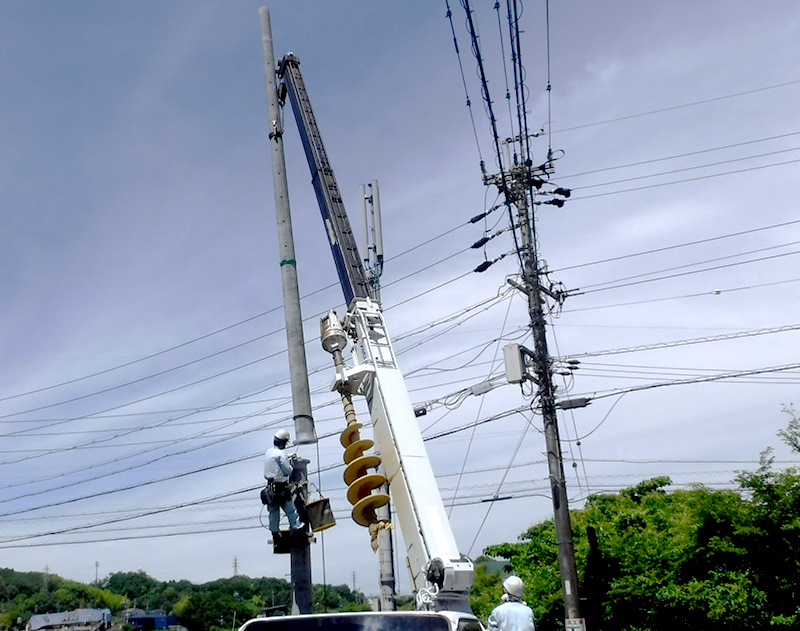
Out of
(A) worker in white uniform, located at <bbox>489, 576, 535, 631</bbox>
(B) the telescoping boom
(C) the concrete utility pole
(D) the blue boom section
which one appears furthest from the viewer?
(C) the concrete utility pole

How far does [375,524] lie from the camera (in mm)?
9117

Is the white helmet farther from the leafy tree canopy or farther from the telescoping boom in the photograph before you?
the leafy tree canopy

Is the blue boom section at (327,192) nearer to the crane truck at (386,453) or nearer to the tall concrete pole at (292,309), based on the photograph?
the crane truck at (386,453)

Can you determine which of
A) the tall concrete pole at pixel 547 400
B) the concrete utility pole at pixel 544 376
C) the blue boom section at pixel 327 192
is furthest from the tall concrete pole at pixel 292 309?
the tall concrete pole at pixel 547 400

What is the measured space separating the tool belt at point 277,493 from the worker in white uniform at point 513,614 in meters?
2.91

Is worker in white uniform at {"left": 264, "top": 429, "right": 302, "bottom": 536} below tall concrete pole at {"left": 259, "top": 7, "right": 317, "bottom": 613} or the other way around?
below

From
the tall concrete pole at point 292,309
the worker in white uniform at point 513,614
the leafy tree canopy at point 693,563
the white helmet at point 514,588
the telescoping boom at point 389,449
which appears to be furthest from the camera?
the leafy tree canopy at point 693,563

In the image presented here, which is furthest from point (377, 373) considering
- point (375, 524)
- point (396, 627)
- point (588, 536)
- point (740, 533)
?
point (588, 536)

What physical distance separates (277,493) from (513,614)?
10.6 feet

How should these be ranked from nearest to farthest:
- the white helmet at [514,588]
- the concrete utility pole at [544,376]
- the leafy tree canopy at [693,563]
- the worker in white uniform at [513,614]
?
1. the worker in white uniform at [513,614]
2. the white helmet at [514,588]
3. the leafy tree canopy at [693,563]
4. the concrete utility pole at [544,376]

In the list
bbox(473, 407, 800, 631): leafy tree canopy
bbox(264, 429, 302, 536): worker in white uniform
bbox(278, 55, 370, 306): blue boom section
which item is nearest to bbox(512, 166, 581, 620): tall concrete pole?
bbox(473, 407, 800, 631): leafy tree canopy

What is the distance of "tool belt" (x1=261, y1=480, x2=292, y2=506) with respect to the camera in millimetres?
8203

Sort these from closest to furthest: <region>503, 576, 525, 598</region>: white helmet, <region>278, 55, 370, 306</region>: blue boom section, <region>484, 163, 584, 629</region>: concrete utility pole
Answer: <region>503, 576, 525, 598</region>: white helmet, <region>278, 55, 370, 306</region>: blue boom section, <region>484, 163, 584, 629</region>: concrete utility pole

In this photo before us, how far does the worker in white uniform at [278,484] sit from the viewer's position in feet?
26.9
